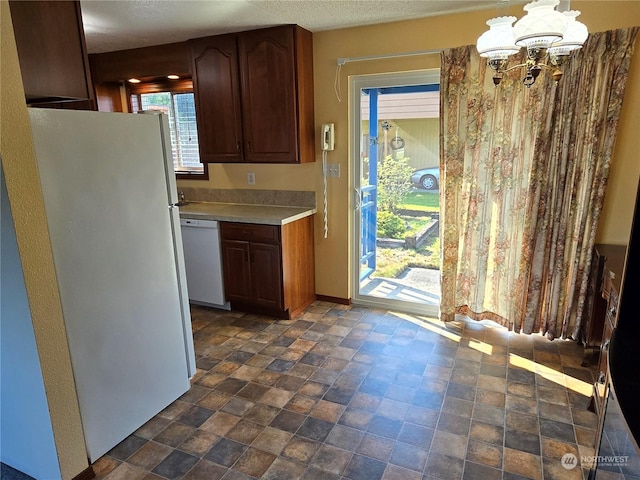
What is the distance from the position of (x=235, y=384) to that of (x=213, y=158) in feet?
6.90

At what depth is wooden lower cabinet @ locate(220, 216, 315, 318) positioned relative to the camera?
3.38 m

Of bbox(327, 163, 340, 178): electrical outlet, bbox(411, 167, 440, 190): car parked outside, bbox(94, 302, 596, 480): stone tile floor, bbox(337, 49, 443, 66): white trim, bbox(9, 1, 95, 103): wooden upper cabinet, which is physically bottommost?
bbox(94, 302, 596, 480): stone tile floor

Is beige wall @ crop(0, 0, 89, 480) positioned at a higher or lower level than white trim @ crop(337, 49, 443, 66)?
lower

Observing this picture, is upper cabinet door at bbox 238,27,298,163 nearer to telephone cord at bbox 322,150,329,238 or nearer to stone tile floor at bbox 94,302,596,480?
telephone cord at bbox 322,150,329,238

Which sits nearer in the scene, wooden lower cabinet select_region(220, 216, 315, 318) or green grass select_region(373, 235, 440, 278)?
wooden lower cabinet select_region(220, 216, 315, 318)

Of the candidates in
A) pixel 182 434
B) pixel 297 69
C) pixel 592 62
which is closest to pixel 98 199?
pixel 182 434

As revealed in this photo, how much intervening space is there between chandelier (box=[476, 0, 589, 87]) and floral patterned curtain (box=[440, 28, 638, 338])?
3.00 feet

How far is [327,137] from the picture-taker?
3.47m

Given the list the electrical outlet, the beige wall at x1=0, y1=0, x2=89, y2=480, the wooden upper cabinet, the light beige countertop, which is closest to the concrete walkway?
the light beige countertop

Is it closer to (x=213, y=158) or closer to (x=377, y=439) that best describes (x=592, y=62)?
(x=377, y=439)

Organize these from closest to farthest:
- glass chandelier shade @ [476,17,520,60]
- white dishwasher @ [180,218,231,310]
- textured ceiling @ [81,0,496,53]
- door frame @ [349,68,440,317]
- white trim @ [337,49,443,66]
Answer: glass chandelier shade @ [476,17,520,60], textured ceiling @ [81,0,496,53], white trim @ [337,49,443,66], door frame @ [349,68,440,317], white dishwasher @ [180,218,231,310]

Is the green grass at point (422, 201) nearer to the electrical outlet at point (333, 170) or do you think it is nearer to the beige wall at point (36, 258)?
the electrical outlet at point (333, 170)

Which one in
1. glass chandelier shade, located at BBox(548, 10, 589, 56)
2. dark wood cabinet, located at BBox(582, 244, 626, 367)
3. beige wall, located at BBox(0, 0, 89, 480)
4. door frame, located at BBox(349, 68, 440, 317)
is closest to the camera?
beige wall, located at BBox(0, 0, 89, 480)

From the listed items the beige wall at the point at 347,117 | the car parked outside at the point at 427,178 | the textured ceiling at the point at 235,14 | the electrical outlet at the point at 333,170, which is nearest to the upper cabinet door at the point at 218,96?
the textured ceiling at the point at 235,14
